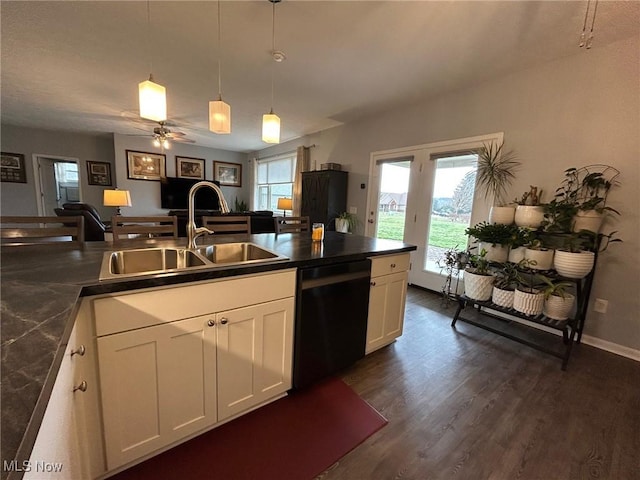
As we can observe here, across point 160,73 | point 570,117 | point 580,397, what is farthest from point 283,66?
point 580,397

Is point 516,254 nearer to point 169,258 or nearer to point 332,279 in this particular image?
point 332,279

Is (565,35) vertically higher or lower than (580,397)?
higher

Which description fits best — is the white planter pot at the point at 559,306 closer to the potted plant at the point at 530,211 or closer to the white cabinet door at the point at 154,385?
the potted plant at the point at 530,211

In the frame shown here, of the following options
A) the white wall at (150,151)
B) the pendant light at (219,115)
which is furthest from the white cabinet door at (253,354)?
the white wall at (150,151)

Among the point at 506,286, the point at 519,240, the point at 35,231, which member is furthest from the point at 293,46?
the point at 506,286

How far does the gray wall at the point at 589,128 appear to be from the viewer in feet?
7.14

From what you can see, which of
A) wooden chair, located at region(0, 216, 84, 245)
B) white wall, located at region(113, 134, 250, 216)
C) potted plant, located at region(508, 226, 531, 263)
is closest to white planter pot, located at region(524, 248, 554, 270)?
potted plant, located at region(508, 226, 531, 263)

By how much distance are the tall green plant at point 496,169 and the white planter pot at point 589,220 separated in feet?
2.50

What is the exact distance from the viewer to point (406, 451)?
132 cm

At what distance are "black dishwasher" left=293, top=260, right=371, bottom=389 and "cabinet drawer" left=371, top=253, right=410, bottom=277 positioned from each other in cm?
8

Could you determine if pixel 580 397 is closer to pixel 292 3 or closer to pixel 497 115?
pixel 497 115

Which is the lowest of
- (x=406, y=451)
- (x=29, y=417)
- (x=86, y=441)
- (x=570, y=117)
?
(x=406, y=451)

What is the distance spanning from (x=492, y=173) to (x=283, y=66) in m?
2.49

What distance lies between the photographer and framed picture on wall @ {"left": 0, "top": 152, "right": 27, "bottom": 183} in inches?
221
